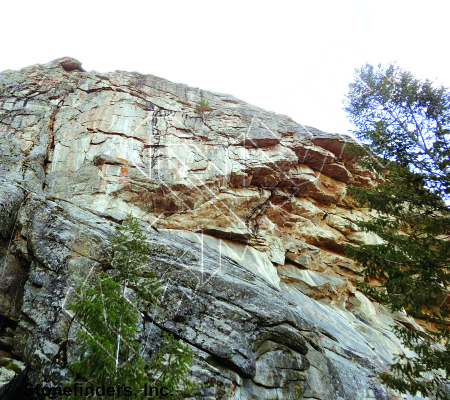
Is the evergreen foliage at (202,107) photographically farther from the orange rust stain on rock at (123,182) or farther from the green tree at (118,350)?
the green tree at (118,350)

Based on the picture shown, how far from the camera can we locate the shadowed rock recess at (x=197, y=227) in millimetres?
9000

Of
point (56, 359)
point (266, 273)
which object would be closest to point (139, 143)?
point (266, 273)

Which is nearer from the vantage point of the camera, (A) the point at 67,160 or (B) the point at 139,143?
(A) the point at 67,160

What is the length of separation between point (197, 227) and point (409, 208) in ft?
28.8

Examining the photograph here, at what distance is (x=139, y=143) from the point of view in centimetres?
1680

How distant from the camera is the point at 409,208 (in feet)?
32.0

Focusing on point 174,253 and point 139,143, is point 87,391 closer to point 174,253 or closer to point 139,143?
point 174,253

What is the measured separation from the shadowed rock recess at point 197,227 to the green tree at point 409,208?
2.56 m

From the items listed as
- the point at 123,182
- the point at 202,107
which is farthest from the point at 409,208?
the point at 202,107

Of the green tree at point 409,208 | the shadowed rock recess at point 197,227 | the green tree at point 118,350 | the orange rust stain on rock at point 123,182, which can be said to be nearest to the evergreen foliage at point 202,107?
the shadowed rock recess at point 197,227

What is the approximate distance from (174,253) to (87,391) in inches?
197

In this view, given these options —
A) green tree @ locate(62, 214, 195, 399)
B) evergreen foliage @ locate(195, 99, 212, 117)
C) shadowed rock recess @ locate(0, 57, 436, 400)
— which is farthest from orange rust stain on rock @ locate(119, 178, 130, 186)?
evergreen foliage @ locate(195, 99, 212, 117)

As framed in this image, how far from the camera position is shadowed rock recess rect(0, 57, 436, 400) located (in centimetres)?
900

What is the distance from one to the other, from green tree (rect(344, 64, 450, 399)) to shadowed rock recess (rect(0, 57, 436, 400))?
2.56m
